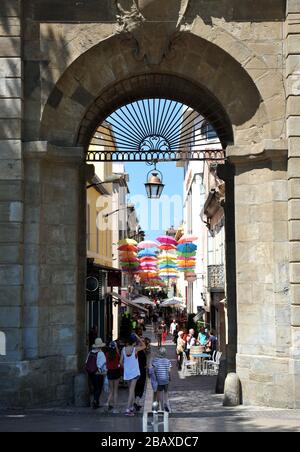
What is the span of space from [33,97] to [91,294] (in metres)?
7.10

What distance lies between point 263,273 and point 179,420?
330cm

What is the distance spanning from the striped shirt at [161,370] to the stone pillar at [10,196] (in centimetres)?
244

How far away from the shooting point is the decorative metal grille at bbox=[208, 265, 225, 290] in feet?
94.4

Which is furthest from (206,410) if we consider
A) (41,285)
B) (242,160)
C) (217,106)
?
(217,106)

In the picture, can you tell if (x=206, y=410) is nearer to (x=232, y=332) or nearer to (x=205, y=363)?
(x=232, y=332)

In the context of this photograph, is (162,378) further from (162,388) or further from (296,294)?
(296,294)

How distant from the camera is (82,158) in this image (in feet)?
47.9

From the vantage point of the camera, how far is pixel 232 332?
1591cm

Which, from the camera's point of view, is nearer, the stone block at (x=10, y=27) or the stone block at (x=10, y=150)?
the stone block at (x=10, y=150)

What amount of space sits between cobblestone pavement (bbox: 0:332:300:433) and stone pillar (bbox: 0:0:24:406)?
111cm

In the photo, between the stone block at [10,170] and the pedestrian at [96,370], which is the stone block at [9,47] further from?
the pedestrian at [96,370]

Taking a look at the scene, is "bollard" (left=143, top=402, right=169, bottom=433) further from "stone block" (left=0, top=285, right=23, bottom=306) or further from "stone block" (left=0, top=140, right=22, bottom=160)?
"stone block" (left=0, top=140, right=22, bottom=160)

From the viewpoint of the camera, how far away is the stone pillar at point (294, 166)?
1294cm

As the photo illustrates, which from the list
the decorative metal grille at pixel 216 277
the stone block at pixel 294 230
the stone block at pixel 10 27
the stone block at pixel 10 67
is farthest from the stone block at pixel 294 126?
the decorative metal grille at pixel 216 277
